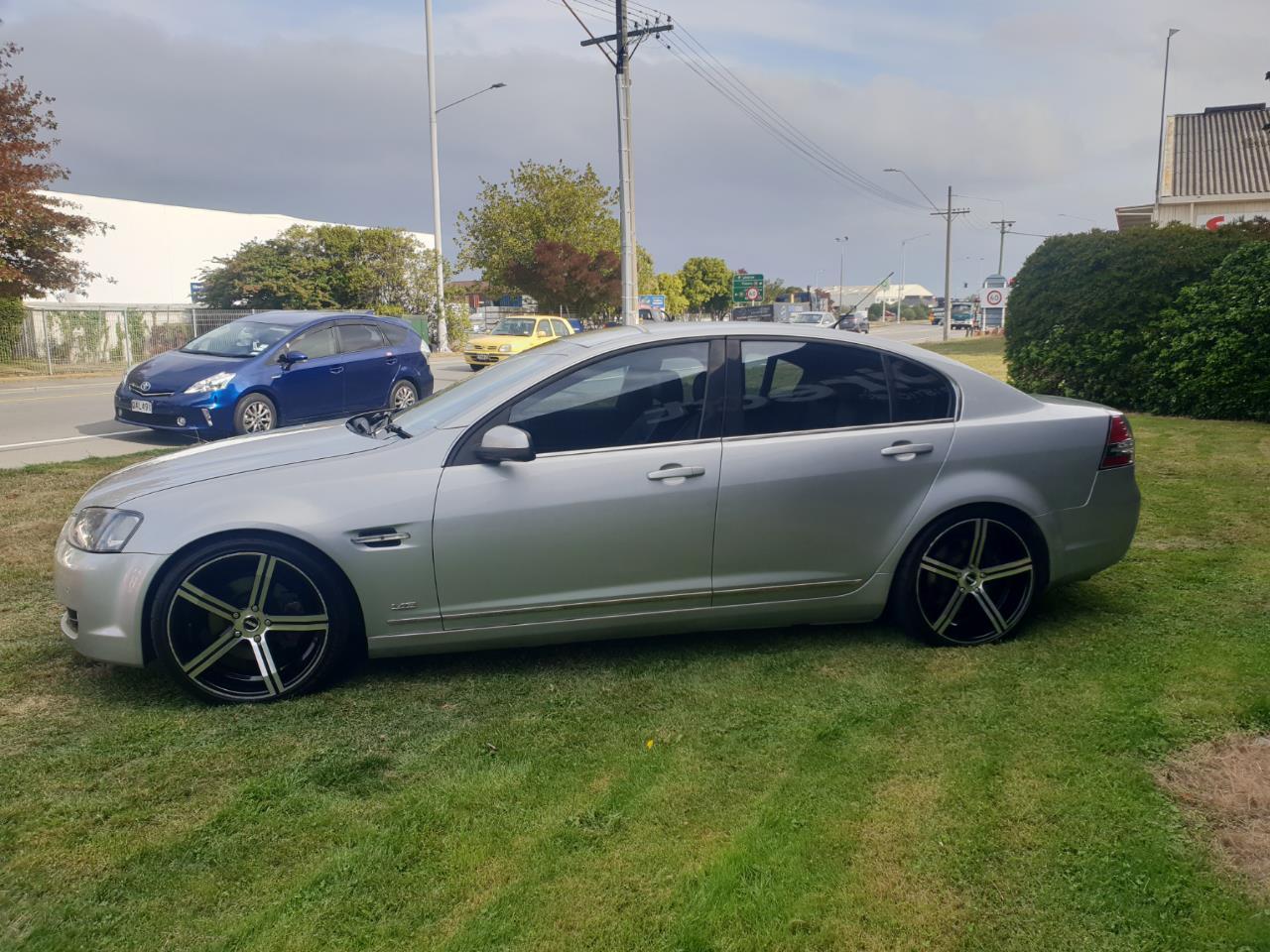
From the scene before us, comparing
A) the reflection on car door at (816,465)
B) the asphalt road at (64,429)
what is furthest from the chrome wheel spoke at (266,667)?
the asphalt road at (64,429)

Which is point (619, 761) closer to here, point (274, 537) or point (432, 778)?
point (432, 778)

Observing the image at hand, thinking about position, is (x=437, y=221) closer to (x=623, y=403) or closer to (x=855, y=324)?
(x=855, y=324)

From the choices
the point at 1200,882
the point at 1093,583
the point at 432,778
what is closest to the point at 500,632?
the point at 432,778

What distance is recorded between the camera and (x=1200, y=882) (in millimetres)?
2662

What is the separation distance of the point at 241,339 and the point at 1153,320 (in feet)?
38.7

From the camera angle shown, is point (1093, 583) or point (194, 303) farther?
point (194, 303)

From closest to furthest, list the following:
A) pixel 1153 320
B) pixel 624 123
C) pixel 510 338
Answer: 1. pixel 1153 320
2. pixel 624 123
3. pixel 510 338

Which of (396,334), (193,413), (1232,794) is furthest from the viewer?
(396,334)

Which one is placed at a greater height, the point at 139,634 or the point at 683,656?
the point at 139,634

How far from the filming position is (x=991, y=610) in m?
4.50

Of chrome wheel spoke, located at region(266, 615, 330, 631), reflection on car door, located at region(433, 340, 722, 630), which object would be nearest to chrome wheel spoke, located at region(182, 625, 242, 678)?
chrome wheel spoke, located at region(266, 615, 330, 631)

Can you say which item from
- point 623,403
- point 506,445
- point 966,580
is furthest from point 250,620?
point 966,580

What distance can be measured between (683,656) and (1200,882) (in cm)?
223

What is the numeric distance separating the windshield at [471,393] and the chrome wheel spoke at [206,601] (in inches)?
40.5
